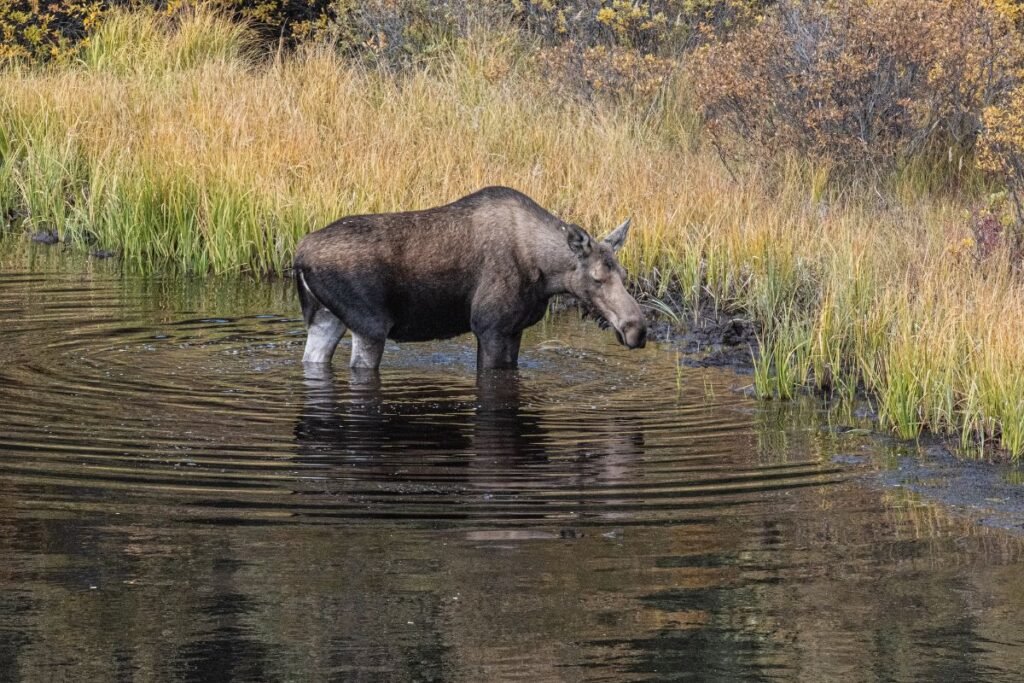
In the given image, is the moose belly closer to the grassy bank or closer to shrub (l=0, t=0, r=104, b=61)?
the grassy bank

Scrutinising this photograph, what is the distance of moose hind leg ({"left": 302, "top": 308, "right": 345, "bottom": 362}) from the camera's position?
1100cm

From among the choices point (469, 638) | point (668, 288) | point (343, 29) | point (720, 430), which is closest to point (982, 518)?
point (720, 430)

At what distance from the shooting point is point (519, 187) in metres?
14.5

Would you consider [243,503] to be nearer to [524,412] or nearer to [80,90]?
[524,412]

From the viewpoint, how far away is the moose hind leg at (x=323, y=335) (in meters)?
11.0

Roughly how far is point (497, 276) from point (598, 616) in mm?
5123

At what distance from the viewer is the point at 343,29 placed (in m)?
21.3

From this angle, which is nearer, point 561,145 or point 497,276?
point 497,276

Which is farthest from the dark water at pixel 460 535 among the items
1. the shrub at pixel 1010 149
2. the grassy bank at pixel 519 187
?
the shrub at pixel 1010 149

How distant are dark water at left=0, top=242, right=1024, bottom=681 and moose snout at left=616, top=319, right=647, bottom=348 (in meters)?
0.24

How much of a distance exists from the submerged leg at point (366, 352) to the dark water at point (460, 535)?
4.8 inches

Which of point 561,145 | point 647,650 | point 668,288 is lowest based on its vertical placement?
point 647,650

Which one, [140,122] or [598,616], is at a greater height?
[140,122]

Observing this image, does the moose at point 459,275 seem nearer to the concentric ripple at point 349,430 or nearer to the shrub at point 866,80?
the concentric ripple at point 349,430
